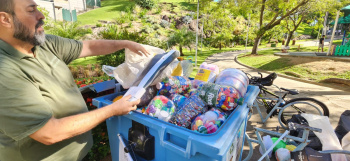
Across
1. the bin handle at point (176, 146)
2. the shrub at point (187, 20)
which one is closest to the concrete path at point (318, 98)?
the bin handle at point (176, 146)

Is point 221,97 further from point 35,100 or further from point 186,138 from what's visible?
point 35,100

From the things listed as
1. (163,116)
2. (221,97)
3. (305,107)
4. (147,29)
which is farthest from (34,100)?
(147,29)

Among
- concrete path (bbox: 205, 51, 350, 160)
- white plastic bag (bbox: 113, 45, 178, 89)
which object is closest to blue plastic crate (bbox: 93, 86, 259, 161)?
white plastic bag (bbox: 113, 45, 178, 89)

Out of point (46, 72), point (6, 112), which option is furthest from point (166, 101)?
point (6, 112)

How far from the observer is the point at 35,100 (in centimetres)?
96

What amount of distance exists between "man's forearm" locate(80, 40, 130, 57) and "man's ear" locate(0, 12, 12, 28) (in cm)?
74

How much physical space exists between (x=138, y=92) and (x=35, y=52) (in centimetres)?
79

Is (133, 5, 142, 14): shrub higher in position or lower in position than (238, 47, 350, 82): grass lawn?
higher

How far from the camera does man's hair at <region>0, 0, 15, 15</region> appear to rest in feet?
3.29

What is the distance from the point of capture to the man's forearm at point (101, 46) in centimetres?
180

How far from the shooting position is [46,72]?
1207 mm

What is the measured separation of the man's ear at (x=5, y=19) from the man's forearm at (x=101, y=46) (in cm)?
74

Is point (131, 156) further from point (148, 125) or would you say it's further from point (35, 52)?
point (35, 52)

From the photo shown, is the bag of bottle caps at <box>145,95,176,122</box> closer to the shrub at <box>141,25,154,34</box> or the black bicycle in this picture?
the black bicycle
